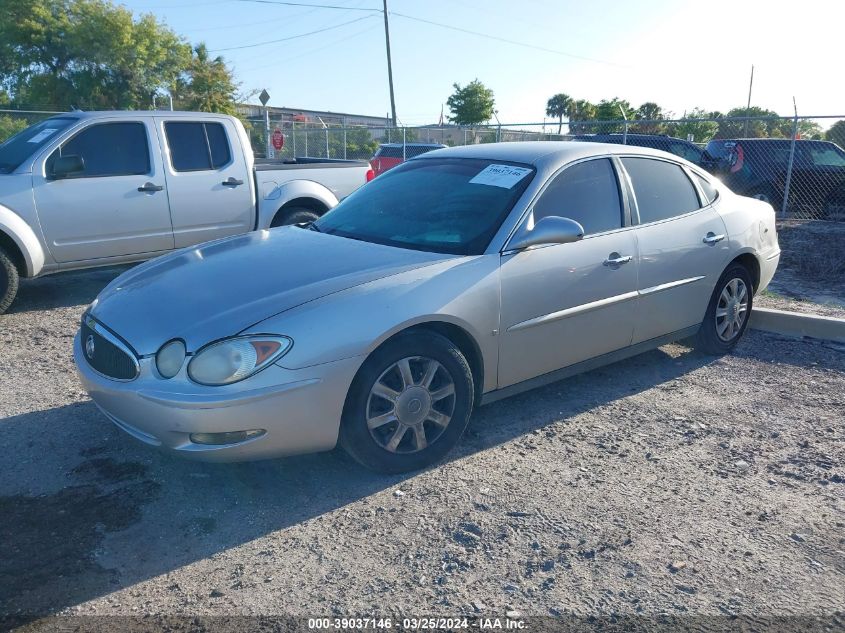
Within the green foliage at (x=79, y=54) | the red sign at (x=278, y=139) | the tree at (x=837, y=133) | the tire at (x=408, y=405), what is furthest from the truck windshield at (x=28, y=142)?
the green foliage at (x=79, y=54)

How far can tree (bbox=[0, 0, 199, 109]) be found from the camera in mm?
39219

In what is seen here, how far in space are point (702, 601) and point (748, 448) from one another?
160 cm

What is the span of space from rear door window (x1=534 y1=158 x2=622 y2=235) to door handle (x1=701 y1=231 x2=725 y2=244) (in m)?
0.89

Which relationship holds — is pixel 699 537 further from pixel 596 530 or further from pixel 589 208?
pixel 589 208

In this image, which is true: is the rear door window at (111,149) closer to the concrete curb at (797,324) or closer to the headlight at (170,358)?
the headlight at (170,358)

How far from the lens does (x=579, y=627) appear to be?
263 centimetres

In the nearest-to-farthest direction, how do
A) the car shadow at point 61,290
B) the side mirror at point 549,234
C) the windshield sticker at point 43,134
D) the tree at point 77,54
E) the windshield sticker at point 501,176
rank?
1. the side mirror at point 549,234
2. the windshield sticker at point 501,176
3. the windshield sticker at point 43,134
4. the car shadow at point 61,290
5. the tree at point 77,54

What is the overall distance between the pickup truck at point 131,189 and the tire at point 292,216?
11 millimetres

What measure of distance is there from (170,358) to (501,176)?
87.2 inches

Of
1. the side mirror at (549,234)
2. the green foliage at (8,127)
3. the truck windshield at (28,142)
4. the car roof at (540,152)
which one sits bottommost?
the side mirror at (549,234)

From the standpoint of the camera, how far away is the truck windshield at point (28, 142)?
22.1 feet

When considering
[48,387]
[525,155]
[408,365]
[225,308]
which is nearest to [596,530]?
[408,365]

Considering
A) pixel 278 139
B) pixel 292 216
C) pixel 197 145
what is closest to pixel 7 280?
pixel 197 145

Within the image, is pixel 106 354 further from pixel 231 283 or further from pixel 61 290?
pixel 61 290
